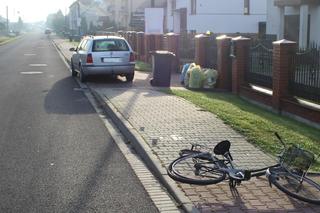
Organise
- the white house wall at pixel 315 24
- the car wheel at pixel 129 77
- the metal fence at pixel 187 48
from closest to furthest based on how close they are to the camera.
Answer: the car wheel at pixel 129 77
the metal fence at pixel 187 48
the white house wall at pixel 315 24

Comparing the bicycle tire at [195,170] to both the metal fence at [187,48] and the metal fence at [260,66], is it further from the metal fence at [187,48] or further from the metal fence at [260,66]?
the metal fence at [187,48]

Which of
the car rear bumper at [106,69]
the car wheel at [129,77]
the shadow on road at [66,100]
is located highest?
the car rear bumper at [106,69]

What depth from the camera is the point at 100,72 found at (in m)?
18.4

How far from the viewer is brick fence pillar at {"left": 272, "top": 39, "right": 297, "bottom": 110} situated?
1292 cm

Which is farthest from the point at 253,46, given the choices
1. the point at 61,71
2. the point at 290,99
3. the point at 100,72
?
the point at 61,71

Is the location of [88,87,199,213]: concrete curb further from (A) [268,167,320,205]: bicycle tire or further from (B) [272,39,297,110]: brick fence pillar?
(B) [272,39,297,110]: brick fence pillar

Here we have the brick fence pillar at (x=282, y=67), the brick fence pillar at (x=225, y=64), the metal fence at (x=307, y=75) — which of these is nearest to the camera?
the metal fence at (x=307, y=75)

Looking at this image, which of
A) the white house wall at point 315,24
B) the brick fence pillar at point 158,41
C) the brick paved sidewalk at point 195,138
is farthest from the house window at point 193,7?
the brick paved sidewalk at point 195,138

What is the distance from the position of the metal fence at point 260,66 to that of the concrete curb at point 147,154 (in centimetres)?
418

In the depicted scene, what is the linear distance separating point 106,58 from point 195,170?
1237 cm

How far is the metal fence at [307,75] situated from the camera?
39.0 feet

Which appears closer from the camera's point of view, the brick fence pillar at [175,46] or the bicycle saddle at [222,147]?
the bicycle saddle at [222,147]

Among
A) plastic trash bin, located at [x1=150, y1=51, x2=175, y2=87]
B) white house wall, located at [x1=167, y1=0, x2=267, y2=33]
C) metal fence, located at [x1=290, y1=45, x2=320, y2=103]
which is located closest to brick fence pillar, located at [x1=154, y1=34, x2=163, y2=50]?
plastic trash bin, located at [x1=150, y1=51, x2=175, y2=87]

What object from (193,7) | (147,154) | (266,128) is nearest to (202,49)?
(266,128)
